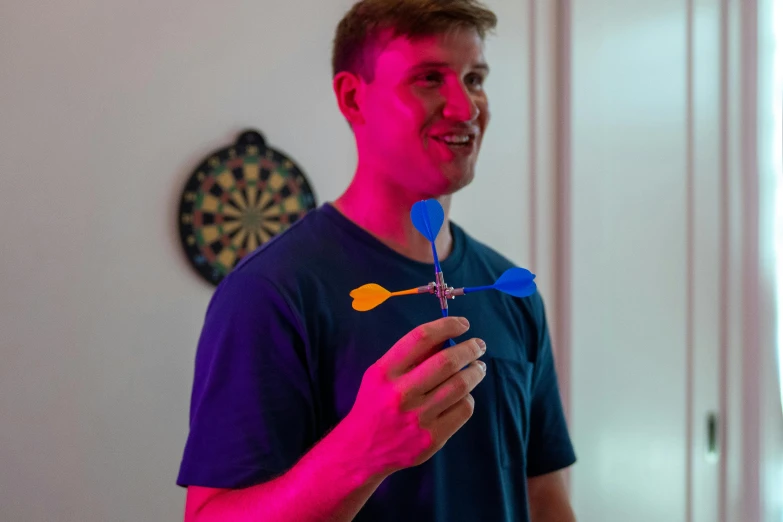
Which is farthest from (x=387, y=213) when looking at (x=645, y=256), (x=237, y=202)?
(x=645, y=256)

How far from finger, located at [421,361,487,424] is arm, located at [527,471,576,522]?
Answer: 0.55m

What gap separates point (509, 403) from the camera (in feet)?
3.49

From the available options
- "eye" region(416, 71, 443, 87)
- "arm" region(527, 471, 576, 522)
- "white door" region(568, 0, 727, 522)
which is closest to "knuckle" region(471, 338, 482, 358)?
"eye" region(416, 71, 443, 87)

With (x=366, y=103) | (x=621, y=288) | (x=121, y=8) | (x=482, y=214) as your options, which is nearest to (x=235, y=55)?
(x=121, y=8)

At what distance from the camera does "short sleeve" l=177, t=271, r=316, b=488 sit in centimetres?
86

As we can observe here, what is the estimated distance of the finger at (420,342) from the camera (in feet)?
2.37

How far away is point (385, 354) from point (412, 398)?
6 centimetres

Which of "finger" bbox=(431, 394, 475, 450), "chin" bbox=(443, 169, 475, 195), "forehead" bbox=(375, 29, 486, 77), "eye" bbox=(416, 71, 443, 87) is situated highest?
"forehead" bbox=(375, 29, 486, 77)

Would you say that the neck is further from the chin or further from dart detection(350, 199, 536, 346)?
dart detection(350, 199, 536, 346)

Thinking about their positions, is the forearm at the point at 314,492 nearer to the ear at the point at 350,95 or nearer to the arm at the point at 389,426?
the arm at the point at 389,426

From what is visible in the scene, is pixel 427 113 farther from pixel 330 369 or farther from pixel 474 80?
pixel 330 369

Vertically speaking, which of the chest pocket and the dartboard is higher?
the dartboard

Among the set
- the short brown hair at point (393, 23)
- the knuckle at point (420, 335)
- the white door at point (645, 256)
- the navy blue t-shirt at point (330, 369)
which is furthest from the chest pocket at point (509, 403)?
the white door at point (645, 256)

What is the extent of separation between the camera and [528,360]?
1167 mm
